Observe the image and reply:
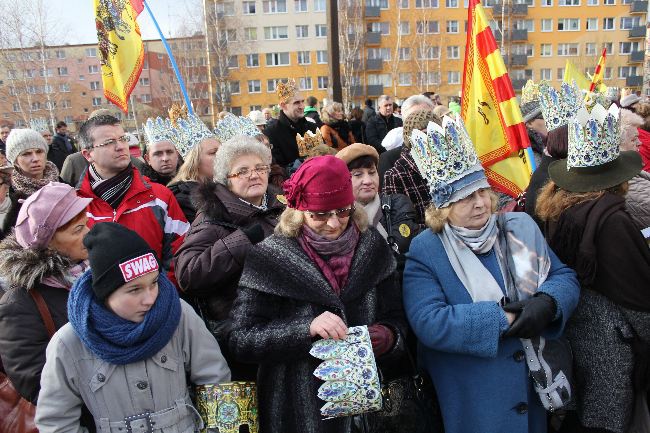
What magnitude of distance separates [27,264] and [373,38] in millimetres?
56308

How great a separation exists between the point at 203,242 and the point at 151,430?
101 centimetres

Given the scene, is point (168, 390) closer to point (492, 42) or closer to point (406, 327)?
point (406, 327)

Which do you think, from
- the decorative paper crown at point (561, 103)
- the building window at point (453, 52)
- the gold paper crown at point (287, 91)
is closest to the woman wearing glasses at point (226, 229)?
the decorative paper crown at point (561, 103)

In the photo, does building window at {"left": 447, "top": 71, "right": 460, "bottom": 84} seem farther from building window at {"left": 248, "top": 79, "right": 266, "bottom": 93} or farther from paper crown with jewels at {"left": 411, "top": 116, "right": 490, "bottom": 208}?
paper crown with jewels at {"left": 411, "top": 116, "right": 490, "bottom": 208}

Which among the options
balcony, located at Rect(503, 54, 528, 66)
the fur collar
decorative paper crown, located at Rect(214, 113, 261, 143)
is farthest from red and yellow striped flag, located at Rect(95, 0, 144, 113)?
balcony, located at Rect(503, 54, 528, 66)

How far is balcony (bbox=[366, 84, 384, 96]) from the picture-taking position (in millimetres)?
54906

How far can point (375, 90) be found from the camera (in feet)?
180

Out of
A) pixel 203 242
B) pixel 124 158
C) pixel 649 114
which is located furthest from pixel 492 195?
pixel 649 114

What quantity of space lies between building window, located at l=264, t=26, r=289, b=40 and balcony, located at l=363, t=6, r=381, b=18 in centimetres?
901

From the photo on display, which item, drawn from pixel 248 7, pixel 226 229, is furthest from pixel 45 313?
pixel 248 7

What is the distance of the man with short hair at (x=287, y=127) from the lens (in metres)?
6.80

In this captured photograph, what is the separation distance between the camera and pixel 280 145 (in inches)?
268

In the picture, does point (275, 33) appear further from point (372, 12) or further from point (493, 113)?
point (493, 113)

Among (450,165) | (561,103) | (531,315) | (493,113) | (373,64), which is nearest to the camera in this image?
(531,315)
